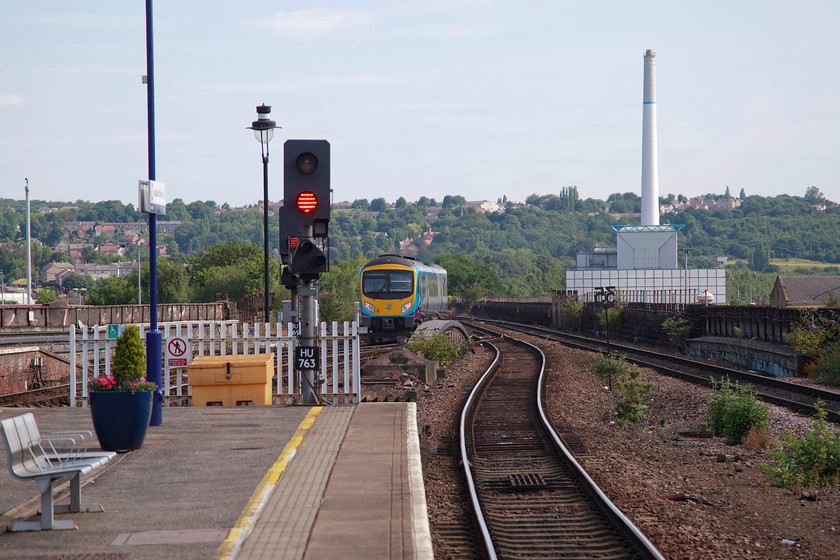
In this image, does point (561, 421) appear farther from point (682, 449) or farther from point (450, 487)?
point (450, 487)

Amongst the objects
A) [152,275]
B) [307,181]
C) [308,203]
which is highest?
[307,181]

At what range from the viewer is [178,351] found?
14328mm

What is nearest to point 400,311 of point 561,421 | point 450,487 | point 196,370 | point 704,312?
point 704,312

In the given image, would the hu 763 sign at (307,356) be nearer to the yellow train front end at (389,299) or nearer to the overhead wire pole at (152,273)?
the overhead wire pole at (152,273)

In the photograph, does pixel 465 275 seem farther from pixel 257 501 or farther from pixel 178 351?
pixel 257 501

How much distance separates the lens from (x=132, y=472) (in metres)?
9.27

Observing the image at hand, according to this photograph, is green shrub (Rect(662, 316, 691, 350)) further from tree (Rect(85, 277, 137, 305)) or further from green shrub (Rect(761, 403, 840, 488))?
tree (Rect(85, 277, 137, 305))

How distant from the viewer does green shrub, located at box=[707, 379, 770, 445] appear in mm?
14695

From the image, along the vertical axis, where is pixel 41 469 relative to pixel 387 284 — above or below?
below

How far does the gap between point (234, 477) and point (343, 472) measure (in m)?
1.10

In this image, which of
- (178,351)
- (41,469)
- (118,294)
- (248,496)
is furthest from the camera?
(118,294)

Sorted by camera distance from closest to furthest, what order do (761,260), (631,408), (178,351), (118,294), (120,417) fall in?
(120,417) < (178,351) < (631,408) < (118,294) < (761,260)

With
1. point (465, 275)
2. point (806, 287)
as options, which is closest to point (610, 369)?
point (806, 287)

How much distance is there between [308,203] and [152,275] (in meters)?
2.41
